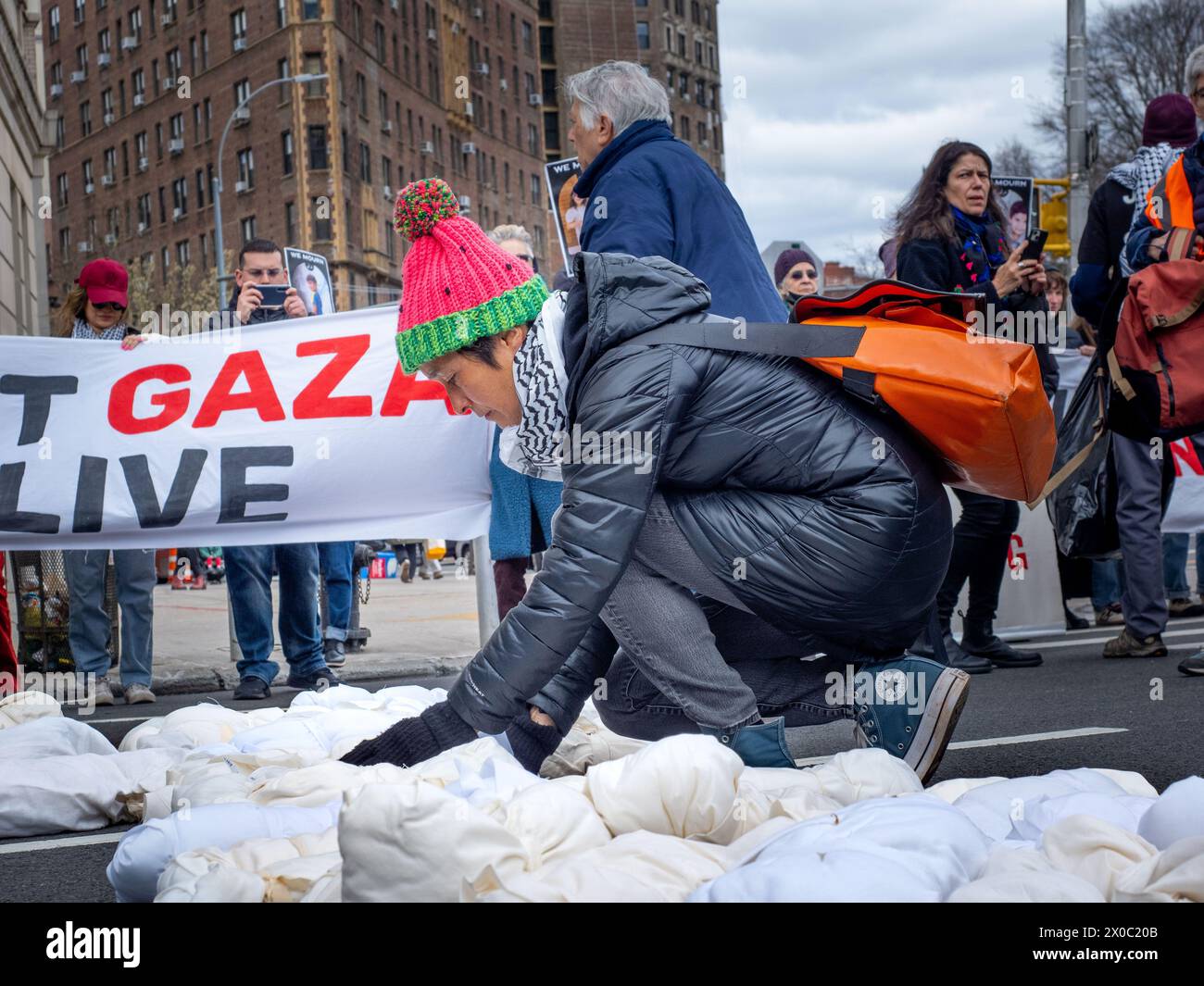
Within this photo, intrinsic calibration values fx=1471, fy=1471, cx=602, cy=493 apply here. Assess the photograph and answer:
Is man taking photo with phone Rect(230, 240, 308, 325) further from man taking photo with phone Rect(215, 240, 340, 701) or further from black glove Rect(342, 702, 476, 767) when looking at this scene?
black glove Rect(342, 702, 476, 767)

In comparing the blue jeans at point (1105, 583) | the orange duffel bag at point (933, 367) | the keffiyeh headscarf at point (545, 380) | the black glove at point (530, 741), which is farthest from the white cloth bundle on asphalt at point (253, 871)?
the blue jeans at point (1105, 583)

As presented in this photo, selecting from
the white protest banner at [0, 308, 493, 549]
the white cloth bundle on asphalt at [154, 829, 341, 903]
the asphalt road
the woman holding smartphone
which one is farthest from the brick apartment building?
the white cloth bundle on asphalt at [154, 829, 341, 903]

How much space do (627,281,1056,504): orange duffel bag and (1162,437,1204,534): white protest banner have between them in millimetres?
6003

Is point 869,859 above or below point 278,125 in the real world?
below

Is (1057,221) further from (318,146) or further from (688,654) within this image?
(318,146)

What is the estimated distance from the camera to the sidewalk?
7.19 metres

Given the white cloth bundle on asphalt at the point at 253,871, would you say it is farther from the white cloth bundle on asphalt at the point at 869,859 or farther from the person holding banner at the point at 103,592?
the person holding banner at the point at 103,592

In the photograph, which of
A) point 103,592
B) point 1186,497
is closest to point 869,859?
point 103,592

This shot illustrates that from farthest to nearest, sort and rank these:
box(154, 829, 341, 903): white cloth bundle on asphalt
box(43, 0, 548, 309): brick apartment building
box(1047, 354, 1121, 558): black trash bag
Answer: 1. box(43, 0, 548, 309): brick apartment building
2. box(1047, 354, 1121, 558): black trash bag
3. box(154, 829, 341, 903): white cloth bundle on asphalt

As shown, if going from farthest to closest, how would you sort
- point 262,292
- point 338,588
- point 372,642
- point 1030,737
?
point 372,642
point 338,588
point 262,292
point 1030,737

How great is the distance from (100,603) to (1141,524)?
4.67 m

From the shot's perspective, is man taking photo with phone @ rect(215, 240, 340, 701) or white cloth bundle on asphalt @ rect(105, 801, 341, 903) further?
man taking photo with phone @ rect(215, 240, 340, 701)

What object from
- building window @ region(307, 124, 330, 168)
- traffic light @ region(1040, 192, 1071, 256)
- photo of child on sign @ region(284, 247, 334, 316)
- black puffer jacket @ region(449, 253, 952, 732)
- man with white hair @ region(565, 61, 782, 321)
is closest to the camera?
black puffer jacket @ region(449, 253, 952, 732)

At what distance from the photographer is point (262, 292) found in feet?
24.3
